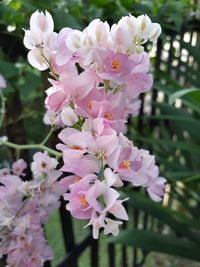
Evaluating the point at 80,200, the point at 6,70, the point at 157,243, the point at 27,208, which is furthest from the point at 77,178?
the point at 157,243

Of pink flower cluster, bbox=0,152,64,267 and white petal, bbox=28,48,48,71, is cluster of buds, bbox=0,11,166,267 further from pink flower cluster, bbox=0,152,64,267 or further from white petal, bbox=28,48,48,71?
pink flower cluster, bbox=0,152,64,267

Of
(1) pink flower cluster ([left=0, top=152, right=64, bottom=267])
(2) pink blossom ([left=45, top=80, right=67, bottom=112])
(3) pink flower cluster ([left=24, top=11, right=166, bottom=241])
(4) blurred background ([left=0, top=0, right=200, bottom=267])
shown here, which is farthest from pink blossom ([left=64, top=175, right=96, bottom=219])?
(4) blurred background ([left=0, top=0, right=200, bottom=267])

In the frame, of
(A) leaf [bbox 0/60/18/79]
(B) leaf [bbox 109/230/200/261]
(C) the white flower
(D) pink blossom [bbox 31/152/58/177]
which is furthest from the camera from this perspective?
(B) leaf [bbox 109/230/200/261]

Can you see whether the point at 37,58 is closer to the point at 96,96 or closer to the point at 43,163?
the point at 96,96

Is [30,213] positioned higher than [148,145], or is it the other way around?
[30,213]

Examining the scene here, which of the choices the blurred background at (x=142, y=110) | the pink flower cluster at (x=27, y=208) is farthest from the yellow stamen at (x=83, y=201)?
the blurred background at (x=142, y=110)

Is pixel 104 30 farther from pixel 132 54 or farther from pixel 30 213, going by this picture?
pixel 30 213

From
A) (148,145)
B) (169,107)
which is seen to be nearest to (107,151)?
(169,107)
